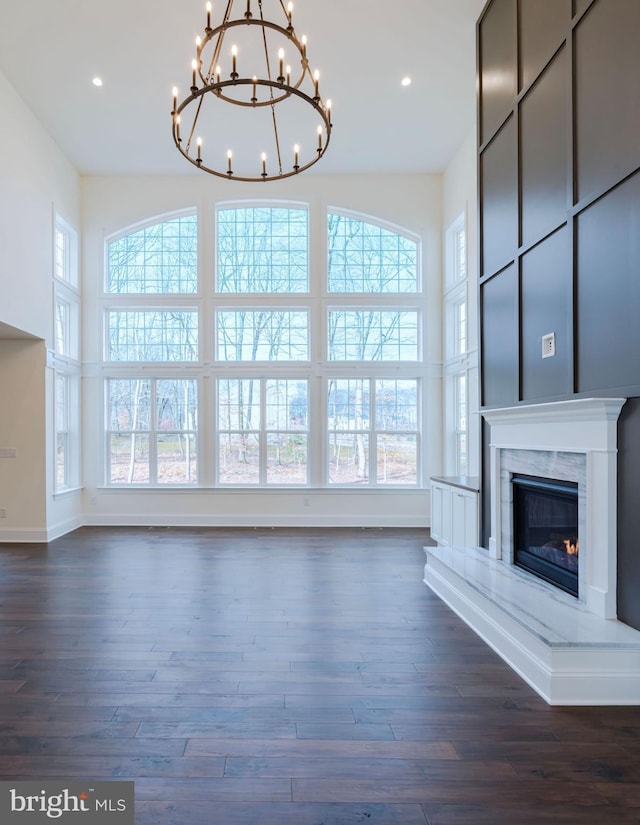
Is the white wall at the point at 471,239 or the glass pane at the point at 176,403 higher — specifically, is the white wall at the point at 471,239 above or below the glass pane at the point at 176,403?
above

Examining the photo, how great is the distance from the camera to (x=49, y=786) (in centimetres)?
187

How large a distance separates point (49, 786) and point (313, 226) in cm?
686

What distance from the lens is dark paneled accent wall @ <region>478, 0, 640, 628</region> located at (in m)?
2.66

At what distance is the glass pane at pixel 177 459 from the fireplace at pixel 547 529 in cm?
476

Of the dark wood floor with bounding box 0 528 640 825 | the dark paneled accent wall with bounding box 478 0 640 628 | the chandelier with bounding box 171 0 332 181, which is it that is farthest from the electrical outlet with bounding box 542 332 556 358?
the chandelier with bounding box 171 0 332 181

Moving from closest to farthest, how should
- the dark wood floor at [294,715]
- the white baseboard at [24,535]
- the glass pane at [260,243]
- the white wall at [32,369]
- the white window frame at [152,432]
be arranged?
the dark wood floor at [294,715], the white wall at [32,369], the white baseboard at [24,535], the white window frame at [152,432], the glass pane at [260,243]

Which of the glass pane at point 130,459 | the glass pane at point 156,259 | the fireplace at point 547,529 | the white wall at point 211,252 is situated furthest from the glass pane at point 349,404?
the fireplace at point 547,529

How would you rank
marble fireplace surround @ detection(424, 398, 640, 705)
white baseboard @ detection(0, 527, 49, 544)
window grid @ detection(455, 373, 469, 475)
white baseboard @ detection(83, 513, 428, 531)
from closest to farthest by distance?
marble fireplace surround @ detection(424, 398, 640, 705)
white baseboard @ detection(0, 527, 49, 544)
window grid @ detection(455, 373, 469, 475)
white baseboard @ detection(83, 513, 428, 531)

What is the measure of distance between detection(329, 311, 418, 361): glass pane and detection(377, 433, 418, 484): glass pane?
1.18 meters

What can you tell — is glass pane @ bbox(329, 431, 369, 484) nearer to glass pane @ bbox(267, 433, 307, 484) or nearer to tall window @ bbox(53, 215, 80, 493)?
glass pane @ bbox(267, 433, 307, 484)

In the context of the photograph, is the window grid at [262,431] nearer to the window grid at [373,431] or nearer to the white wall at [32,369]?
the window grid at [373,431]

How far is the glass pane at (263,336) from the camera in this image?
734cm

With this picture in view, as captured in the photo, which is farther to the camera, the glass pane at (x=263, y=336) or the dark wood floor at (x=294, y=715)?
the glass pane at (x=263, y=336)

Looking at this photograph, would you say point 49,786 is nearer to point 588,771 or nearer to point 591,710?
point 588,771
